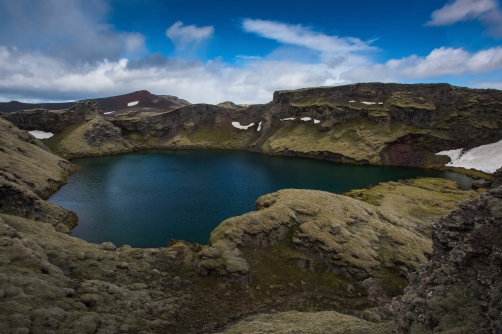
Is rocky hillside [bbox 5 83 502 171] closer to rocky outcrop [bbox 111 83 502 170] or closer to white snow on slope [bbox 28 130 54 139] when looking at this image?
rocky outcrop [bbox 111 83 502 170]

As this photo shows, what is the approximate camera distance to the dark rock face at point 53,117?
150m

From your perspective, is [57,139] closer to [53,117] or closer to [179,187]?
[53,117]

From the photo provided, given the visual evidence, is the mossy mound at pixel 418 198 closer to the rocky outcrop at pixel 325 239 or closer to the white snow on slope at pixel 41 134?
the rocky outcrop at pixel 325 239

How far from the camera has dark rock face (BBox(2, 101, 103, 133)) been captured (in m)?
150

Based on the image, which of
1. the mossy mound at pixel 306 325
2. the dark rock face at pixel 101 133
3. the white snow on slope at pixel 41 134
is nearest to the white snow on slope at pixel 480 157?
the mossy mound at pixel 306 325

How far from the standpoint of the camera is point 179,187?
82.2 metres

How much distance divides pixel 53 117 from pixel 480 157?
700 ft

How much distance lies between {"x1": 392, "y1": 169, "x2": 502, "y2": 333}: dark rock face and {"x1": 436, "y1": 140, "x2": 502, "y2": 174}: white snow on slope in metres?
118

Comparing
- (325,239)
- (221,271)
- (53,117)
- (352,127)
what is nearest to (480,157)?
(352,127)

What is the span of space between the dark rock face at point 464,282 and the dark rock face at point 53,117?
185 metres

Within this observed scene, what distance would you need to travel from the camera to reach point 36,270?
23.1 meters

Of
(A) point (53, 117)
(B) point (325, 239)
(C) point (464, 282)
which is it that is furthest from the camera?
(A) point (53, 117)

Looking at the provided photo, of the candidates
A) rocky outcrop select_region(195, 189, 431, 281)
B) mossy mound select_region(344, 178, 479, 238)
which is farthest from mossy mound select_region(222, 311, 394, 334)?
mossy mound select_region(344, 178, 479, 238)

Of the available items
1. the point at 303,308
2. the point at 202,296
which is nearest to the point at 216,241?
the point at 202,296
